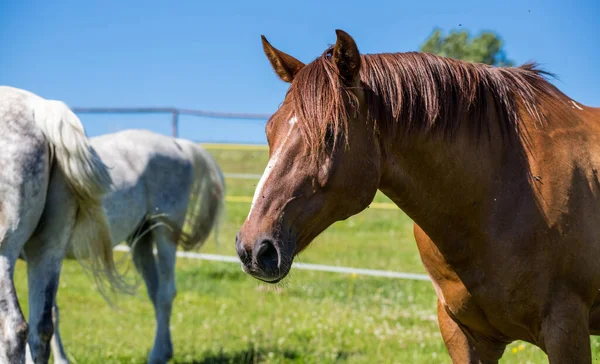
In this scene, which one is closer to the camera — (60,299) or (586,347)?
(586,347)

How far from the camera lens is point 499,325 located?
2562 mm

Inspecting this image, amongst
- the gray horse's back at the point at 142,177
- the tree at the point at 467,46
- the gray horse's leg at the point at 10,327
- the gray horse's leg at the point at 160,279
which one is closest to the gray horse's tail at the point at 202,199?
the gray horse's back at the point at 142,177

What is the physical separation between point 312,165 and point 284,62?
52cm

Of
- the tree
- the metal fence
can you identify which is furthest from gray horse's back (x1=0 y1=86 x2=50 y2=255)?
the tree

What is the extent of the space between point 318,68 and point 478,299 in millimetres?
1070

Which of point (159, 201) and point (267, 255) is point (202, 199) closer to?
point (159, 201)

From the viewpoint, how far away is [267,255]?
6.92 ft

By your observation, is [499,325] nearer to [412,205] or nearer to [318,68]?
[412,205]

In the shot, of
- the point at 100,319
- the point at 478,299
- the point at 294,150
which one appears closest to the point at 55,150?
the point at 294,150

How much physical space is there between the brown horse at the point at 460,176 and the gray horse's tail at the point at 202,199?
3741mm

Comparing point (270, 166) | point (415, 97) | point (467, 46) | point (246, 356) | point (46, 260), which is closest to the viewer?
point (270, 166)

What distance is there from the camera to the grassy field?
4957 millimetres

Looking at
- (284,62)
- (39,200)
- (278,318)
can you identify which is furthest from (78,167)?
(278,318)

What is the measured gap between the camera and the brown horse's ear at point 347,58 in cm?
221
